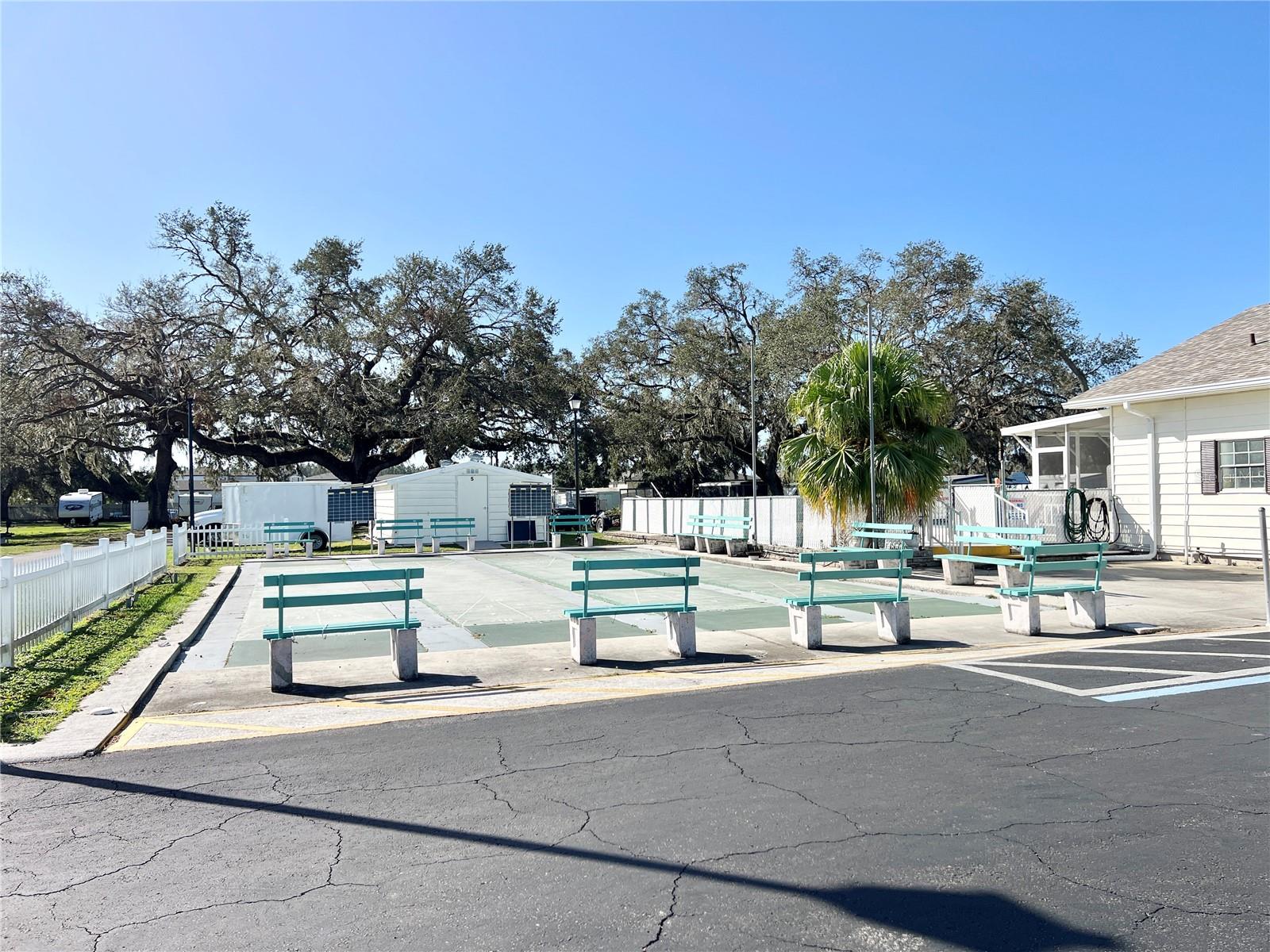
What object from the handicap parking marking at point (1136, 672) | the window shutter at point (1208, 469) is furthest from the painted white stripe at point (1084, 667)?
the window shutter at point (1208, 469)

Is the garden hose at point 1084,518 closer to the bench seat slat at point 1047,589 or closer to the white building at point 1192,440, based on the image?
the white building at point 1192,440

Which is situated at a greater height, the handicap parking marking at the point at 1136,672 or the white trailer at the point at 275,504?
the white trailer at the point at 275,504

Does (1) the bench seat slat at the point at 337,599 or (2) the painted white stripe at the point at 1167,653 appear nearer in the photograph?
(1) the bench seat slat at the point at 337,599

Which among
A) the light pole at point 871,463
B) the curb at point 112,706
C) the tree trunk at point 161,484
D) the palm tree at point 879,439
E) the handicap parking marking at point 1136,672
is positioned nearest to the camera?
the curb at point 112,706

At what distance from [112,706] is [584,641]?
13.5 feet

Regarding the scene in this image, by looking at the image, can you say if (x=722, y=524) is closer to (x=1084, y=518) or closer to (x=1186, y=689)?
(x=1084, y=518)

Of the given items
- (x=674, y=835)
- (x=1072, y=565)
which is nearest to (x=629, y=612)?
(x=674, y=835)

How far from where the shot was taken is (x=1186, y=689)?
305 inches

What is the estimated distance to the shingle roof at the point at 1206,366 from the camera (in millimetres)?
18956

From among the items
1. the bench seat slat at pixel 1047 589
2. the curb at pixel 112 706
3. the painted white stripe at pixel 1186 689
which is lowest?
the curb at pixel 112 706

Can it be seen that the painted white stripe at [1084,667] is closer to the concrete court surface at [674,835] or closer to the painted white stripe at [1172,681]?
the painted white stripe at [1172,681]

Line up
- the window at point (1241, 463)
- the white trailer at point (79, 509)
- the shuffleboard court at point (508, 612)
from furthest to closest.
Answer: the white trailer at point (79, 509)
the window at point (1241, 463)
the shuffleboard court at point (508, 612)

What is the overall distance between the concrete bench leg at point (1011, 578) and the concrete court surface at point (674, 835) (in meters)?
5.06

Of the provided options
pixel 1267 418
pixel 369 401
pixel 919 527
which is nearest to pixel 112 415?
pixel 369 401
